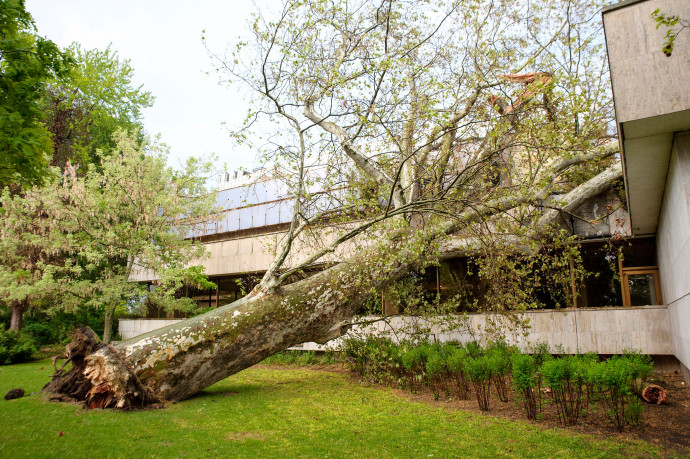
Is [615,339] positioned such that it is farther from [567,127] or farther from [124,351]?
[124,351]

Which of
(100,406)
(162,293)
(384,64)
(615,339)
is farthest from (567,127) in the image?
(162,293)

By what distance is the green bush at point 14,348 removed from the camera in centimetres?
1531

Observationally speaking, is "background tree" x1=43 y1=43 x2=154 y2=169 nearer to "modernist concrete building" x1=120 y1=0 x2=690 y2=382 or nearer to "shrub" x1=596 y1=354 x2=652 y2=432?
"modernist concrete building" x1=120 y1=0 x2=690 y2=382

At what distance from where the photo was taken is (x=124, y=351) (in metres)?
7.94

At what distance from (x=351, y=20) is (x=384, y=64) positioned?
121 inches

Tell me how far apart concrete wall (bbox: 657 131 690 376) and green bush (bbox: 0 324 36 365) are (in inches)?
762

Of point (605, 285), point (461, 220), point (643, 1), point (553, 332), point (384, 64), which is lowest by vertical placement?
point (553, 332)

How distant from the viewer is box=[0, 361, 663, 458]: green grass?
5.15m

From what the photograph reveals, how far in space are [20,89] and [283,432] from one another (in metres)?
7.09

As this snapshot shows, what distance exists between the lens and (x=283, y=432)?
244 inches

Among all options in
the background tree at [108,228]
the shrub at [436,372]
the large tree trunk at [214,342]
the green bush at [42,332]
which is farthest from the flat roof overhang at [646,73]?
the green bush at [42,332]

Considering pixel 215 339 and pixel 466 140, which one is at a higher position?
pixel 466 140

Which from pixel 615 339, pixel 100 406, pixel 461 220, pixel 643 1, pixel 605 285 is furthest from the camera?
pixel 605 285

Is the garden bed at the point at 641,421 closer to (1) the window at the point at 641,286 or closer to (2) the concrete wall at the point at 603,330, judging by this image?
(2) the concrete wall at the point at 603,330
